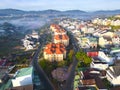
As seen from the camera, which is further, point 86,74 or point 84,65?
point 84,65

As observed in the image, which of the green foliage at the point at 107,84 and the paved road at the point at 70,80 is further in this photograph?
the paved road at the point at 70,80

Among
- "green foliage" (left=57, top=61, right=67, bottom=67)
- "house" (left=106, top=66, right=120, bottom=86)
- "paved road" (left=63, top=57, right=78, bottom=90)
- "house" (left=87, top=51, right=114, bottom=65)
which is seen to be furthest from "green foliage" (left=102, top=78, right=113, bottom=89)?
"green foliage" (left=57, top=61, right=67, bottom=67)

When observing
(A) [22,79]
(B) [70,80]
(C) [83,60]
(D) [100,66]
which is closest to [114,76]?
(D) [100,66]

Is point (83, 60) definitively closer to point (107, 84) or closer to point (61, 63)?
point (61, 63)

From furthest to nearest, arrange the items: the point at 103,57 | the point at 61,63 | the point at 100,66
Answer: the point at 103,57 < the point at 61,63 < the point at 100,66

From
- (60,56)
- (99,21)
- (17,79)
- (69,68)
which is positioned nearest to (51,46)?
(60,56)

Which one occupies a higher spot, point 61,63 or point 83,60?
point 83,60

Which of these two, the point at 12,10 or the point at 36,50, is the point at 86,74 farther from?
the point at 12,10

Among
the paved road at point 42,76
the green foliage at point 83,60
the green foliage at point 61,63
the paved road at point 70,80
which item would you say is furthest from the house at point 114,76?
the green foliage at point 61,63

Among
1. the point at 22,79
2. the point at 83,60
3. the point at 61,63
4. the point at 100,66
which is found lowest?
the point at 61,63

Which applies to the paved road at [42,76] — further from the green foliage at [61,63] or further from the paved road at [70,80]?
the green foliage at [61,63]

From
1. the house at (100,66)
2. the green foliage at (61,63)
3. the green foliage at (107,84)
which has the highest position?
the house at (100,66)
